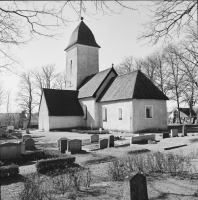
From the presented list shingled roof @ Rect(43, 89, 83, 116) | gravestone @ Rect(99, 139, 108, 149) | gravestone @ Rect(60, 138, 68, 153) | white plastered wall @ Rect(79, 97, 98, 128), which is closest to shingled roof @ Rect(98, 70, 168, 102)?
white plastered wall @ Rect(79, 97, 98, 128)

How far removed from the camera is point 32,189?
471 cm

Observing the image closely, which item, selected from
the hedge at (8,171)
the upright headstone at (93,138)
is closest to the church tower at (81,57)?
the upright headstone at (93,138)

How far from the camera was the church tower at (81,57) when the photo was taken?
3491 centimetres

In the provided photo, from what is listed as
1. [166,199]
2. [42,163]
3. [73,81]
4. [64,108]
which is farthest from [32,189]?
[73,81]

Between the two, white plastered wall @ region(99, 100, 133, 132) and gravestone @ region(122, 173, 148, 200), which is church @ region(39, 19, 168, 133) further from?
gravestone @ region(122, 173, 148, 200)

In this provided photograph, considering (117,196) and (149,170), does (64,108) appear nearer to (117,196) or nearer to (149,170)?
(149,170)

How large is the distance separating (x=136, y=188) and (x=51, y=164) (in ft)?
16.9

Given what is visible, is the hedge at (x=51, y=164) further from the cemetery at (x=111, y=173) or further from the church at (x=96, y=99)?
the church at (x=96, y=99)

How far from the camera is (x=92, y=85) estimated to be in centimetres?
3117

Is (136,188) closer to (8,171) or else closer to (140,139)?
(8,171)

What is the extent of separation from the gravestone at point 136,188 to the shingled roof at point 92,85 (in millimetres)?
24274

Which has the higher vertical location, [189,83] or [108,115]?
[189,83]

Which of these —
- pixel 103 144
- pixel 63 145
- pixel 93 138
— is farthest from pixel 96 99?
pixel 63 145

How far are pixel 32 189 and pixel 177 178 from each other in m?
4.65
